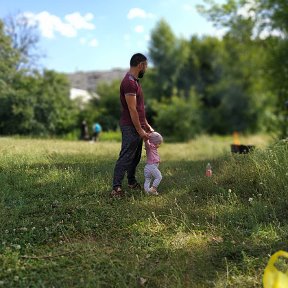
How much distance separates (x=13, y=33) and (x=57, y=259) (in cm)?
3969

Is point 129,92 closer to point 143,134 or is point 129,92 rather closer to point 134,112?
point 134,112

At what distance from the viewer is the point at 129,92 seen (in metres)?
5.84

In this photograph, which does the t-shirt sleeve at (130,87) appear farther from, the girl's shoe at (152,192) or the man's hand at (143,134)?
the girl's shoe at (152,192)

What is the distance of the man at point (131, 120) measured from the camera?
5.82 metres

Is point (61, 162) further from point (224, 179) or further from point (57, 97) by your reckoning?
point (57, 97)

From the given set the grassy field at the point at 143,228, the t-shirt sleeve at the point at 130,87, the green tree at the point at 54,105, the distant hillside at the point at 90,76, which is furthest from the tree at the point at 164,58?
the t-shirt sleeve at the point at 130,87

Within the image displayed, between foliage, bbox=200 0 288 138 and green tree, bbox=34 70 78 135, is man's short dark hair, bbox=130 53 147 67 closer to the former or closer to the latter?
foliage, bbox=200 0 288 138

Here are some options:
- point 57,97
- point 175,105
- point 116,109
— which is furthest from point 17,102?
point 175,105

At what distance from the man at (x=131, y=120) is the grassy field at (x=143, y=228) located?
0.39 meters

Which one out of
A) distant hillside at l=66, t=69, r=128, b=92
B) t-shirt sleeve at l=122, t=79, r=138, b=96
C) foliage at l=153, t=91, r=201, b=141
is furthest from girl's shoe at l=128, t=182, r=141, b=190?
distant hillside at l=66, t=69, r=128, b=92

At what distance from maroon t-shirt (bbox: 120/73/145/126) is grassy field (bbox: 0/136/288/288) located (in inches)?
42.6

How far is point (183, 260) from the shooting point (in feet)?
13.3

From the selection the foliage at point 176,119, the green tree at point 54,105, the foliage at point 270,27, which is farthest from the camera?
the foliage at point 176,119

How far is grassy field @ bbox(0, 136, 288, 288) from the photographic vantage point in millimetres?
3803
